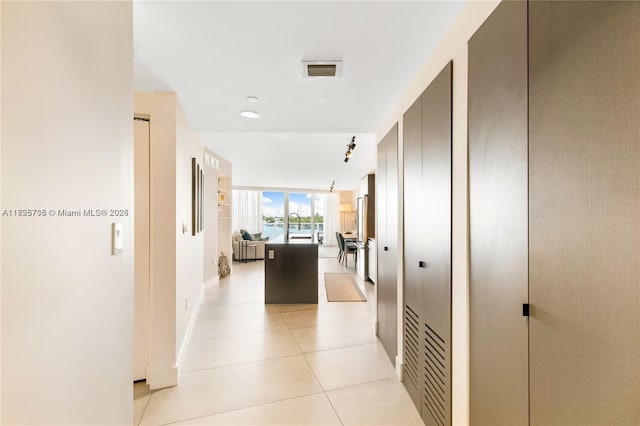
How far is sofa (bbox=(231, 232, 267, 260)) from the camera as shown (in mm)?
8172

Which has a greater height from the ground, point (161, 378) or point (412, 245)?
point (412, 245)

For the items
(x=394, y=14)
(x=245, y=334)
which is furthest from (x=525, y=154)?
(x=245, y=334)

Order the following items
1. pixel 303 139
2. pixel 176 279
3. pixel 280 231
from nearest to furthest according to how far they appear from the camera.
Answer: pixel 176 279
pixel 303 139
pixel 280 231

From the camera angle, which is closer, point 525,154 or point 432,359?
point 525,154

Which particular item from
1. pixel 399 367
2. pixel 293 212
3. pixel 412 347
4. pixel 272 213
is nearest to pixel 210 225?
pixel 399 367

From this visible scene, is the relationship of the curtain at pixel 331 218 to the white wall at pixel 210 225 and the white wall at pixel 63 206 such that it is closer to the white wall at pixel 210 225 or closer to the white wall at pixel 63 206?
the white wall at pixel 210 225

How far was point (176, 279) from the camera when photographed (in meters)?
2.39

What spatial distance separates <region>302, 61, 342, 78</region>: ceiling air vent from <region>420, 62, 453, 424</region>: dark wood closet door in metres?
0.59

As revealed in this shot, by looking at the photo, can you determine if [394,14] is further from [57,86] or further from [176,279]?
[176,279]

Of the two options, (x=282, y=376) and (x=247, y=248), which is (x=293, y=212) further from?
(x=282, y=376)

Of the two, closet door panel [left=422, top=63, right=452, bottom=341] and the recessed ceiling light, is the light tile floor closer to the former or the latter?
closet door panel [left=422, top=63, right=452, bottom=341]

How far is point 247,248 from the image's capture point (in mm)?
8344

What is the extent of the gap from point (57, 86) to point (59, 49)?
93mm

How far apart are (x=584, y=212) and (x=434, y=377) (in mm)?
1368
